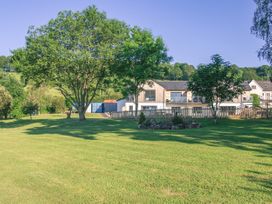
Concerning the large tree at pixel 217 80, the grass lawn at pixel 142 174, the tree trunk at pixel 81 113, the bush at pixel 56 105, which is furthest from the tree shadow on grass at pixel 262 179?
the bush at pixel 56 105

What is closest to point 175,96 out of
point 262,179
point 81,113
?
point 81,113

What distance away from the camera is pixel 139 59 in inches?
1291

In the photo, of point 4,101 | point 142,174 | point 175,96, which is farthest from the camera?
point 175,96

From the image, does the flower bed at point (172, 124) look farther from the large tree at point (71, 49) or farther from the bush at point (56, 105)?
the bush at point (56, 105)

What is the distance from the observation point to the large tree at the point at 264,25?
16.7m

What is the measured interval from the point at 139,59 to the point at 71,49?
7163mm

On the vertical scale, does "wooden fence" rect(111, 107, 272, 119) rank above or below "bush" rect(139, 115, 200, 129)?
above

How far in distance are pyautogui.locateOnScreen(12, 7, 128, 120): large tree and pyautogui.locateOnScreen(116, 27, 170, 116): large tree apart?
1.17 meters

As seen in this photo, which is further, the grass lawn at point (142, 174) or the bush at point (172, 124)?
the bush at point (172, 124)

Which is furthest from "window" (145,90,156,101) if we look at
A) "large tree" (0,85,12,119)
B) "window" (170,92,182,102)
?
"large tree" (0,85,12,119)

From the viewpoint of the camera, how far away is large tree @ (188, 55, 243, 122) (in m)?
23.4

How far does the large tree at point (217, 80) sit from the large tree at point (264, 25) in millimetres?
6064

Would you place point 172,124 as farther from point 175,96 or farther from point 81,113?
point 175,96

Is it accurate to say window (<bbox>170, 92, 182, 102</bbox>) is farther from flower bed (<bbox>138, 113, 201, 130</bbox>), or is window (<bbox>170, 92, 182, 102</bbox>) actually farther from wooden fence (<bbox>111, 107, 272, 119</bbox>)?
flower bed (<bbox>138, 113, 201, 130</bbox>)
